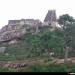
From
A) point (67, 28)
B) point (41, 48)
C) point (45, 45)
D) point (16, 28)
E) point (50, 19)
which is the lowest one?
point (41, 48)

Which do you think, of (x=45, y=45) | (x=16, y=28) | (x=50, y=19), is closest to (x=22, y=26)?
(x=16, y=28)

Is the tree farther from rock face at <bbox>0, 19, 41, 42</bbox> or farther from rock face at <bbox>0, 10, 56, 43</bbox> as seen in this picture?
rock face at <bbox>0, 19, 41, 42</bbox>

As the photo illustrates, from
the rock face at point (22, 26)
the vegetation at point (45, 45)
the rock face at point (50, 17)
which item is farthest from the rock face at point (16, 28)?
the vegetation at point (45, 45)

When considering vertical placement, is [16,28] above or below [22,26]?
below

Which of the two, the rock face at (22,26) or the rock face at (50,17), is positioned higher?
the rock face at (50,17)

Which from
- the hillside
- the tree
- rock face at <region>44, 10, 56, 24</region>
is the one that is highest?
rock face at <region>44, 10, 56, 24</region>

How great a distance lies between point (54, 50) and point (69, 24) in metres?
6.30

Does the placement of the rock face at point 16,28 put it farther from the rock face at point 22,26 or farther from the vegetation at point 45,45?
the vegetation at point 45,45

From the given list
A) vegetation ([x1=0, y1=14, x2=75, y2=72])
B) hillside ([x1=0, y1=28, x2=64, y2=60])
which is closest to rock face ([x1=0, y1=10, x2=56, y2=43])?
vegetation ([x1=0, y1=14, x2=75, y2=72])

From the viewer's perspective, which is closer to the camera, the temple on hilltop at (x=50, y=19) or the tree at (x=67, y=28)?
the tree at (x=67, y=28)

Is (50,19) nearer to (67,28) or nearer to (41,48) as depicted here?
(67,28)

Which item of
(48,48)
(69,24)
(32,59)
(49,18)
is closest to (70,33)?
(69,24)

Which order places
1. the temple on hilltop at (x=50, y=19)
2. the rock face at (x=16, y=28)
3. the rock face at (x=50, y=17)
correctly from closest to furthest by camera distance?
the rock face at (x=16, y=28) → the temple on hilltop at (x=50, y=19) → the rock face at (x=50, y=17)

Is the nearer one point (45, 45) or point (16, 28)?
point (45, 45)
